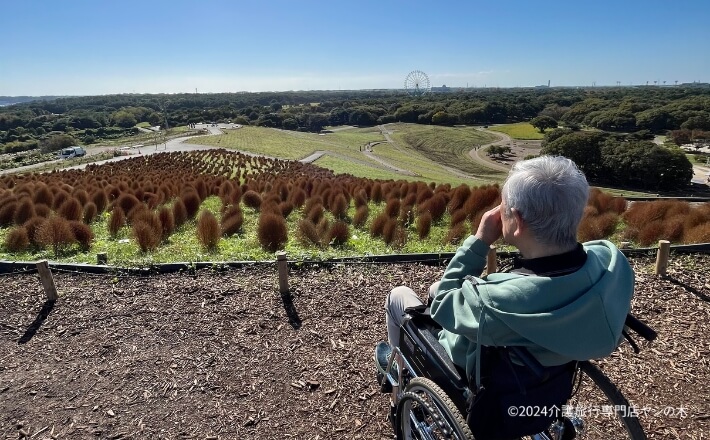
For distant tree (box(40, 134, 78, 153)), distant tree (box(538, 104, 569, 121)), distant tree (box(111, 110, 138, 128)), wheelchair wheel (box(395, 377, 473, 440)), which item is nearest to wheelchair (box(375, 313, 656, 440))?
wheelchair wheel (box(395, 377, 473, 440))

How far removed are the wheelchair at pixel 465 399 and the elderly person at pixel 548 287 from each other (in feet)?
0.47

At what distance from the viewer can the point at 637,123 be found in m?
70.0

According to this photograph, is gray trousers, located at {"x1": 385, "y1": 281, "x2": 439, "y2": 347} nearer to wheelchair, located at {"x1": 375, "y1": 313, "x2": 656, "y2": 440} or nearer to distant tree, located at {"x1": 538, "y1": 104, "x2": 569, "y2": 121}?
wheelchair, located at {"x1": 375, "y1": 313, "x2": 656, "y2": 440}

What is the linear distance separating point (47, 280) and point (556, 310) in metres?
5.50

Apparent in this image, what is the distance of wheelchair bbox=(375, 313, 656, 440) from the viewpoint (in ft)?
6.05

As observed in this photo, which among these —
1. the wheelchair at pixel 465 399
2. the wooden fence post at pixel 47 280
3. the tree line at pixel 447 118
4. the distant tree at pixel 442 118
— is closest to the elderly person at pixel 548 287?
the wheelchair at pixel 465 399

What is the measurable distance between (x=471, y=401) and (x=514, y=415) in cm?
19

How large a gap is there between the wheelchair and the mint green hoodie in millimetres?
194

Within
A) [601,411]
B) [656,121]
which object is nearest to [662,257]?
[601,411]

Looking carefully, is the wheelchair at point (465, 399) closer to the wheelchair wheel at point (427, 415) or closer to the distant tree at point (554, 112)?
the wheelchair wheel at point (427, 415)

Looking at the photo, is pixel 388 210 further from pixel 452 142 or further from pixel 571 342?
pixel 452 142

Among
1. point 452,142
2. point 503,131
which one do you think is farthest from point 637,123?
point 452,142

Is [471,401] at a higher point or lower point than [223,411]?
higher

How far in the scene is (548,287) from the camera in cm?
161
